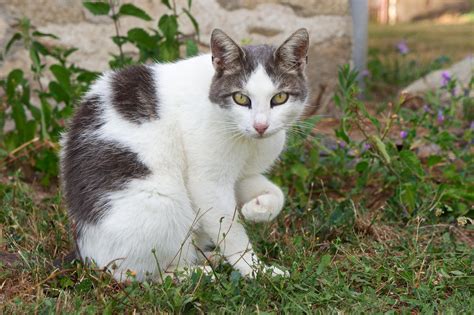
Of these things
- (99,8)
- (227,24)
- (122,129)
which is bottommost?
(122,129)

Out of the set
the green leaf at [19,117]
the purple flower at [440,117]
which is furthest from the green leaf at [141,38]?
the purple flower at [440,117]

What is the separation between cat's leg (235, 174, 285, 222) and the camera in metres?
3.05

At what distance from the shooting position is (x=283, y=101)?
295 cm

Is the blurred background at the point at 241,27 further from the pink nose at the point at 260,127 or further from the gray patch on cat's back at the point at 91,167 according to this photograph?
the pink nose at the point at 260,127

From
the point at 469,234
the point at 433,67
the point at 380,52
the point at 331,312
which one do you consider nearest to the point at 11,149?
the point at 331,312

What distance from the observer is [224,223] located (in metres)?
2.98

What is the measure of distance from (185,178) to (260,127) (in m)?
0.42

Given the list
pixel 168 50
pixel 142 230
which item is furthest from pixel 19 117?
pixel 142 230

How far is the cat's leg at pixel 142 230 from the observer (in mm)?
2787

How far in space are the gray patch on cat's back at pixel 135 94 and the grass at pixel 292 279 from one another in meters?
0.69

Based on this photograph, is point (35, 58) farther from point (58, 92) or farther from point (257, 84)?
point (257, 84)

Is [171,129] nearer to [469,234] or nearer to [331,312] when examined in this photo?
[331,312]

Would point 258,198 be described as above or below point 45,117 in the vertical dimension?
below

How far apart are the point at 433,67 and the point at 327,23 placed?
4.14ft
